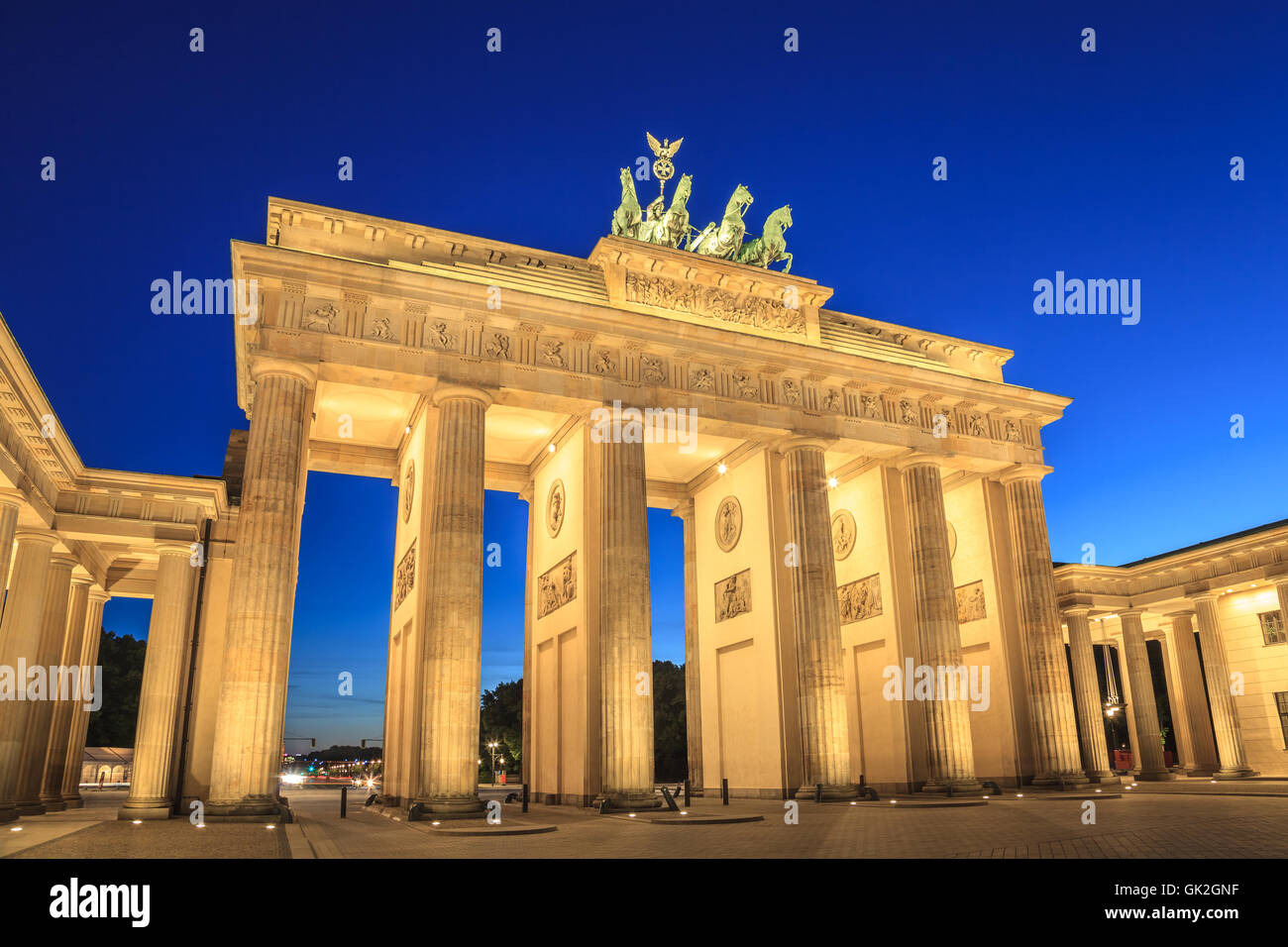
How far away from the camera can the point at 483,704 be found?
79188mm

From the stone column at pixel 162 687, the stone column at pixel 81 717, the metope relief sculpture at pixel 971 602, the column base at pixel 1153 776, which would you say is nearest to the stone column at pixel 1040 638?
the metope relief sculpture at pixel 971 602

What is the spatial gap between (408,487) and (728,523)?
11.4 meters

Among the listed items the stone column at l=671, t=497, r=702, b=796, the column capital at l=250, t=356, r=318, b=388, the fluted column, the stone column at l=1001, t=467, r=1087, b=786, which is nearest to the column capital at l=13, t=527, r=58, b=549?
the column capital at l=250, t=356, r=318, b=388

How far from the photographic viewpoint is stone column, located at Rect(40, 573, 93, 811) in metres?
27.7

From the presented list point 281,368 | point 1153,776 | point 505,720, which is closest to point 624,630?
point 281,368

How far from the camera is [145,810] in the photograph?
22.8 meters

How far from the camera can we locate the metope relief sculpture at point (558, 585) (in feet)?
90.4

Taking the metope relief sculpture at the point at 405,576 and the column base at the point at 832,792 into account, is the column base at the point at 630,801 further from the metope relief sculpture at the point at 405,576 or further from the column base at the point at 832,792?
the metope relief sculpture at the point at 405,576

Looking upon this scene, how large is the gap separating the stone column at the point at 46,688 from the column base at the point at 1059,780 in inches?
1190

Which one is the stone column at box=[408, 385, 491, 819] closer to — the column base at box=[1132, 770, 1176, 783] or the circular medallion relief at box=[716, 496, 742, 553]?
the circular medallion relief at box=[716, 496, 742, 553]
